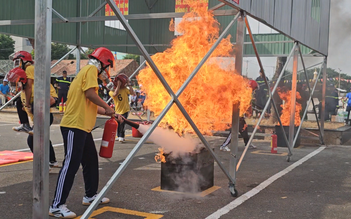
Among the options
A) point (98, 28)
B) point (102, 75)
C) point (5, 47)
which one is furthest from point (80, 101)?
point (5, 47)

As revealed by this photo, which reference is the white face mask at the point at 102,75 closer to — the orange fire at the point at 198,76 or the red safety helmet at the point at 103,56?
the red safety helmet at the point at 103,56

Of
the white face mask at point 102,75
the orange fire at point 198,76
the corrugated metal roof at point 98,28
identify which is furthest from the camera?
the corrugated metal roof at point 98,28

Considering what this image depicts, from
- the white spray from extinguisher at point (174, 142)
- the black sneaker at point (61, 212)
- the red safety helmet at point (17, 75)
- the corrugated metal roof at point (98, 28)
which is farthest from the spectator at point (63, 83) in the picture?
the black sneaker at point (61, 212)

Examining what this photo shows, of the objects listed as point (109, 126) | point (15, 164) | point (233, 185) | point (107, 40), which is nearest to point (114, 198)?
point (109, 126)

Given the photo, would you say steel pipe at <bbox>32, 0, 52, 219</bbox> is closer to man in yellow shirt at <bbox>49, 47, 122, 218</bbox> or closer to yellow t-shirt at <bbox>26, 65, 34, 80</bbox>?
man in yellow shirt at <bbox>49, 47, 122, 218</bbox>

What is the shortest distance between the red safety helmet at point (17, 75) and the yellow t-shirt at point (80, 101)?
2164mm

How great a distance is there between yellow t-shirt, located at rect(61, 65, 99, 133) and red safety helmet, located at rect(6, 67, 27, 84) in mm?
2164

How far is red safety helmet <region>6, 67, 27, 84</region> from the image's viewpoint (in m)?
6.61

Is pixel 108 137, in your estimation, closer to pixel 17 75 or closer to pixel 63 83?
pixel 17 75

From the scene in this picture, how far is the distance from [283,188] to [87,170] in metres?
3.21

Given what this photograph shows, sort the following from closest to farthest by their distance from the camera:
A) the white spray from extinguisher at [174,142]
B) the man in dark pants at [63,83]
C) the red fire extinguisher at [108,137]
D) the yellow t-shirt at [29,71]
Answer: the red fire extinguisher at [108,137] → the white spray from extinguisher at [174,142] → the yellow t-shirt at [29,71] → the man in dark pants at [63,83]

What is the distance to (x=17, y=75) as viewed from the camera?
668 cm

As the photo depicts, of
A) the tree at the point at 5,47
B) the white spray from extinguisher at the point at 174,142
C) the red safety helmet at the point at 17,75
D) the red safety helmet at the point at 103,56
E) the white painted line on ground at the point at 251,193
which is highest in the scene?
the tree at the point at 5,47

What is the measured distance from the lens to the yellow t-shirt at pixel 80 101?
15.8ft
